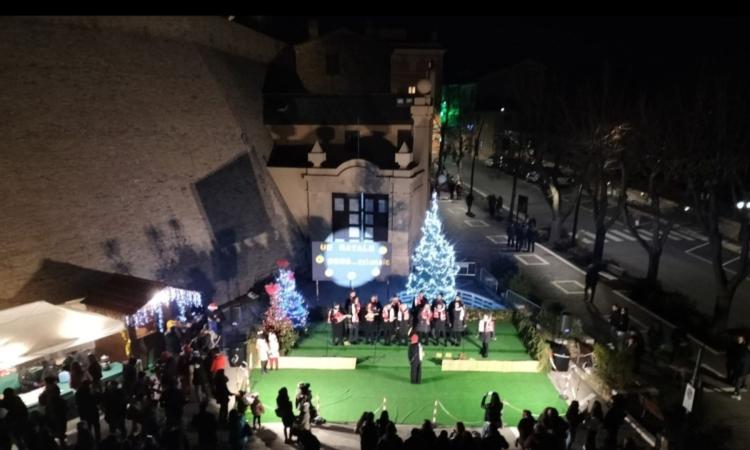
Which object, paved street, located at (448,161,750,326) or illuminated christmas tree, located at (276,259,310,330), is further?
paved street, located at (448,161,750,326)

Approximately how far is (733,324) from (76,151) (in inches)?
996

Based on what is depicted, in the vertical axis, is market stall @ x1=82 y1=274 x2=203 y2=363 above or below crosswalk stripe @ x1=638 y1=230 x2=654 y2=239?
above

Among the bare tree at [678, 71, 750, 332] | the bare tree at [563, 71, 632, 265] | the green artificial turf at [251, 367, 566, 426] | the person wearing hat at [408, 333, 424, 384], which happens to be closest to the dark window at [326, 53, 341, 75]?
the bare tree at [563, 71, 632, 265]

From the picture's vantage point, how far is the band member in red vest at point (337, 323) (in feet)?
60.5

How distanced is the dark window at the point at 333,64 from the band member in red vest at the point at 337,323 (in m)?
23.6

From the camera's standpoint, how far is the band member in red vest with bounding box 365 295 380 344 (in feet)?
61.0

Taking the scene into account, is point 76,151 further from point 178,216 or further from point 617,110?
point 617,110

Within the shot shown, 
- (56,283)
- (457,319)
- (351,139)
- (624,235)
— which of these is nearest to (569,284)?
(457,319)

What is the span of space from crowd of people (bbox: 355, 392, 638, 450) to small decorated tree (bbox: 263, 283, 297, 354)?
6.20m

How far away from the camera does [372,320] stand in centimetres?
1869

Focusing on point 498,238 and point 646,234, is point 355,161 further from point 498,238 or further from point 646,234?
point 646,234

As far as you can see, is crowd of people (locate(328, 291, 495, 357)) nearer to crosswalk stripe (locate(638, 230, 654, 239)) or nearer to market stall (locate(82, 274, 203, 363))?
market stall (locate(82, 274, 203, 363))

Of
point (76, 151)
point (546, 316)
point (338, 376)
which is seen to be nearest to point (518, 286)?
point (546, 316)

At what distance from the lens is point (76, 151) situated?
17828 mm
